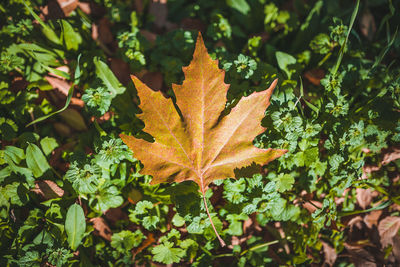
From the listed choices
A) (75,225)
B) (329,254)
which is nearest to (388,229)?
(329,254)

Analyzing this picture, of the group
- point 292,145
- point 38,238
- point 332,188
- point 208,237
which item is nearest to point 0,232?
point 38,238

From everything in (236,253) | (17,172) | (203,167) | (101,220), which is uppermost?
(17,172)

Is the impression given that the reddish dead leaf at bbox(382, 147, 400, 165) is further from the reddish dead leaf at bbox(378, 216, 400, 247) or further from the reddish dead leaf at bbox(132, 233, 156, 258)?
the reddish dead leaf at bbox(132, 233, 156, 258)

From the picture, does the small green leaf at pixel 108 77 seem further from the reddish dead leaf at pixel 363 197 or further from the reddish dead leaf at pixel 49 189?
the reddish dead leaf at pixel 363 197

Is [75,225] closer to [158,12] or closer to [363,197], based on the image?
[158,12]

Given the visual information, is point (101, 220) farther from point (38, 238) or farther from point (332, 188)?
point (332, 188)

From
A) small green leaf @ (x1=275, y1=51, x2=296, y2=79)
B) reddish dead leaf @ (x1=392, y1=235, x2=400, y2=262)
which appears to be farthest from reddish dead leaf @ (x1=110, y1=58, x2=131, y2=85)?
reddish dead leaf @ (x1=392, y1=235, x2=400, y2=262)
